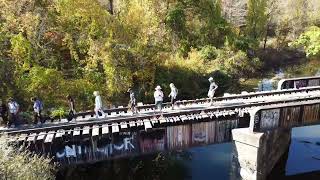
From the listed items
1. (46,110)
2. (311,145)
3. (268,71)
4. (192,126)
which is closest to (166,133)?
(192,126)

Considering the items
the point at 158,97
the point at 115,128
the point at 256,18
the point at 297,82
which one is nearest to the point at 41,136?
the point at 115,128

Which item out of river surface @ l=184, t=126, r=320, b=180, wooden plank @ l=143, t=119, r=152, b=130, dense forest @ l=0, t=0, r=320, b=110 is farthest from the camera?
dense forest @ l=0, t=0, r=320, b=110

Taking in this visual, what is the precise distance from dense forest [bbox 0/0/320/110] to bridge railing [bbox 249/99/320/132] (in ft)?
47.5

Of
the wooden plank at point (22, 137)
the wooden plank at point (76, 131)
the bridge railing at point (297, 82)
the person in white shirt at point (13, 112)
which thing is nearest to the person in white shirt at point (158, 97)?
the wooden plank at point (76, 131)

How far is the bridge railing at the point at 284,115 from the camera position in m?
23.0

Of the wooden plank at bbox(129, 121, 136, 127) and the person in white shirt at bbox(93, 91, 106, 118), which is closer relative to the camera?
the wooden plank at bbox(129, 121, 136, 127)

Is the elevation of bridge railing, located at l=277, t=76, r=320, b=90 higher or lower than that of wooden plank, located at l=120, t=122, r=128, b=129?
higher

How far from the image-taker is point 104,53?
34312mm

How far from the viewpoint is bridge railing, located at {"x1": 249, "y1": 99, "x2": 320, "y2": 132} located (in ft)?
75.6

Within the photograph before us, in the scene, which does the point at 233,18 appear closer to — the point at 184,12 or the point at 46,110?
the point at 184,12

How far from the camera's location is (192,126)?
23594mm

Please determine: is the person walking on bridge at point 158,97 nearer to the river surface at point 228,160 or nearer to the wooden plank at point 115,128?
the wooden plank at point 115,128

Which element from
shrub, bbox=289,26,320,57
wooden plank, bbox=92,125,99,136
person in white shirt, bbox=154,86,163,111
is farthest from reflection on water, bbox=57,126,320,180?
shrub, bbox=289,26,320,57

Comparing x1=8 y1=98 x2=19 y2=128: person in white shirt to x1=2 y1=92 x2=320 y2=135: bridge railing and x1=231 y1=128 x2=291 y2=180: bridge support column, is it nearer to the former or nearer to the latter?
x1=2 y1=92 x2=320 y2=135: bridge railing
